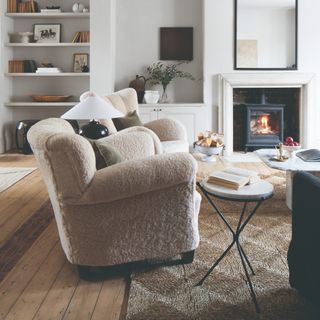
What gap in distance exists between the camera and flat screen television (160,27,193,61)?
6.25m

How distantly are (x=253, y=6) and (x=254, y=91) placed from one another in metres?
1.23

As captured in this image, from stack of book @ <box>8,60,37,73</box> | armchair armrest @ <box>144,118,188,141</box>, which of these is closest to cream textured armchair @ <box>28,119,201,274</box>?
armchair armrest @ <box>144,118,188,141</box>

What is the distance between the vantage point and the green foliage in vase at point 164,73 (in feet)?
20.1

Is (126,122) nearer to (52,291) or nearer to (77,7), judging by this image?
(52,291)

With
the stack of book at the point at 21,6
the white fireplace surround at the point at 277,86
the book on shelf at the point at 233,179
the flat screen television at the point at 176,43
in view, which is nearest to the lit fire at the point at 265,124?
the white fireplace surround at the point at 277,86

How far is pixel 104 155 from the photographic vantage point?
7.08 feet

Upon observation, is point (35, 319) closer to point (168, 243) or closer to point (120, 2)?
point (168, 243)

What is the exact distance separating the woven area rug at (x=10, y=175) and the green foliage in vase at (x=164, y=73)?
2.34 m

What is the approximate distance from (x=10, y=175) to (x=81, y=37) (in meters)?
2.57

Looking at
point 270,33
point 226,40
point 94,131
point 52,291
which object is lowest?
point 52,291

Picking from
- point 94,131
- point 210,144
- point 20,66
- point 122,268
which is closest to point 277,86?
point 210,144

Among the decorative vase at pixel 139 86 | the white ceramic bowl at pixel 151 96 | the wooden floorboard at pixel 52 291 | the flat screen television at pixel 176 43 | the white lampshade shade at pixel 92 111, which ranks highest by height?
the flat screen television at pixel 176 43

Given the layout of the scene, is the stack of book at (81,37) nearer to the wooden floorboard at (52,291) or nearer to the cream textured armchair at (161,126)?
the cream textured armchair at (161,126)

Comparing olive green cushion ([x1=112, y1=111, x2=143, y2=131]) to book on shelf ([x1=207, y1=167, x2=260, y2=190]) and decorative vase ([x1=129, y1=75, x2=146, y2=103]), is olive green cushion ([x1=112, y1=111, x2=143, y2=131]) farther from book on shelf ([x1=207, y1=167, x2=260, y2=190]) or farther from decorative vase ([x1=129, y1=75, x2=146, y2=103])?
decorative vase ([x1=129, y1=75, x2=146, y2=103])
